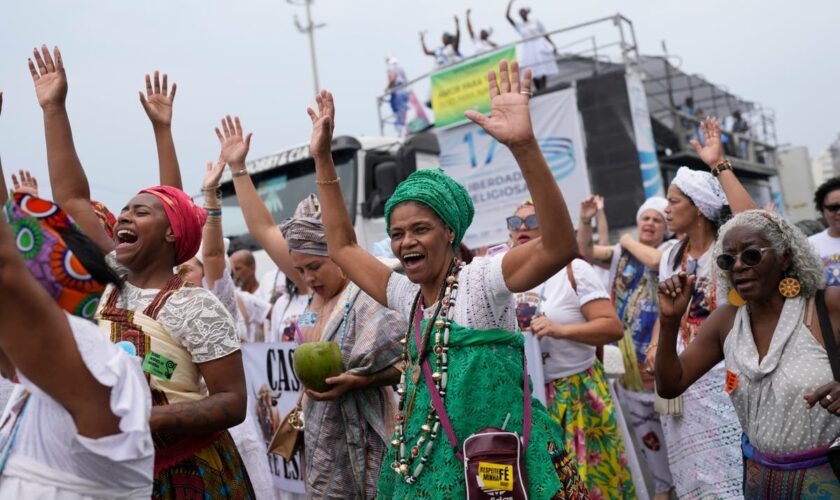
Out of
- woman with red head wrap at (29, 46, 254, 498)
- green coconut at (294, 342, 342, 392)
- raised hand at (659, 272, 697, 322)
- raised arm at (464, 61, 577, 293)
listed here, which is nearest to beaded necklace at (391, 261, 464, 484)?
raised arm at (464, 61, 577, 293)

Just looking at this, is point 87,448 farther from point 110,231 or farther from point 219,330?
point 110,231

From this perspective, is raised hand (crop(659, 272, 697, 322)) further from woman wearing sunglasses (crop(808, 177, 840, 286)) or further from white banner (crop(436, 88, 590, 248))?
white banner (crop(436, 88, 590, 248))

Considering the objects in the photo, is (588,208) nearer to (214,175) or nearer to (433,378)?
(214,175)

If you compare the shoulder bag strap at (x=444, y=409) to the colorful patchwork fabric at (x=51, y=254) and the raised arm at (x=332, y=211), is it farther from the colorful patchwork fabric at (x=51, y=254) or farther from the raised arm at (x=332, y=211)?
the colorful patchwork fabric at (x=51, y=254)

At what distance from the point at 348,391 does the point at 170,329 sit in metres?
1.22

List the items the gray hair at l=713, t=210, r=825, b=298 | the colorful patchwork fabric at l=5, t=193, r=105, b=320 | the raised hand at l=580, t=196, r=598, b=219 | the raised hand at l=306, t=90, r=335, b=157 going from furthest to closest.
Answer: the raised hand at l=580, t=196, r=598, b=219 < the raised hand at l=306, t=90, r=335, b=157 < the gray hair at l=713, t=210, r=825, b=298 < the colorful patchwork fabric at l=5, t=193, r=105, b=320

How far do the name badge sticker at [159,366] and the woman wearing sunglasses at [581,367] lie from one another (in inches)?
103

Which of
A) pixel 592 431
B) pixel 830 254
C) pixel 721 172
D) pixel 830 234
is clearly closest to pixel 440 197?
pixel 721 172

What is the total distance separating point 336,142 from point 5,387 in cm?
776

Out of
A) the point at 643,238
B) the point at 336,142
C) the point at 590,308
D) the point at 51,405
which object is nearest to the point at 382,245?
the point at 590,308

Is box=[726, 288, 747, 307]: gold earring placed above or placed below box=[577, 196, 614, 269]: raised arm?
below

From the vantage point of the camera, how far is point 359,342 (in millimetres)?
4008

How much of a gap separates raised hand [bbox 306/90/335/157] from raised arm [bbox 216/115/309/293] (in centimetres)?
101

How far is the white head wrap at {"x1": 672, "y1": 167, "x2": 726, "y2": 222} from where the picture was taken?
5109 millimetres
